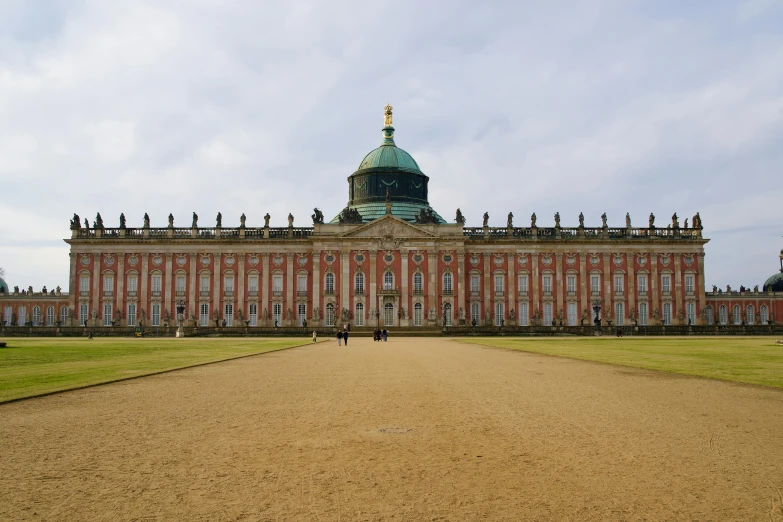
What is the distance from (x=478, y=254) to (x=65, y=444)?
65235 millimetres

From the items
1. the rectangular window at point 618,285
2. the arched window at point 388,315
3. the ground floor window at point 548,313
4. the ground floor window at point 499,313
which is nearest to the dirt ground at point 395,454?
the arched window at point 388,315

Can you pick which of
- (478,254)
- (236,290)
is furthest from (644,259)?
(236,290)

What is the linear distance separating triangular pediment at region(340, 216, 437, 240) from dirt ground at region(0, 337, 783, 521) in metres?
54.8

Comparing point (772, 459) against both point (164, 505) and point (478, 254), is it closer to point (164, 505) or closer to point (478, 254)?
point (164, 505)

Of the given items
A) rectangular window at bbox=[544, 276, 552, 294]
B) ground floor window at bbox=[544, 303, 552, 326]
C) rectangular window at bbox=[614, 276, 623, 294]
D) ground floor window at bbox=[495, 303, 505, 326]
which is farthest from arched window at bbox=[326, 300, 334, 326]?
rectangular window at bbox=[614, 276, 623, 294]

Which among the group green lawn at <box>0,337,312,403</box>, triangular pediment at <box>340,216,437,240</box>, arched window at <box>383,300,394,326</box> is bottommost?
green lawn at <box>0,337,312,403</box>

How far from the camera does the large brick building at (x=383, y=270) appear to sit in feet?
236

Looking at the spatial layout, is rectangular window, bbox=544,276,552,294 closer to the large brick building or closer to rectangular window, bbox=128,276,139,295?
the large brick building

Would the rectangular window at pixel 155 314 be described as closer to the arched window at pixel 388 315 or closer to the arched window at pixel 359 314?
the arched window at pixel 359 314

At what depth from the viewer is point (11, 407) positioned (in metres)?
13.5

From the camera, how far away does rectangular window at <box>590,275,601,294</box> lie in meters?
73.6

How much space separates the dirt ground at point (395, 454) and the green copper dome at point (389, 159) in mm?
64213

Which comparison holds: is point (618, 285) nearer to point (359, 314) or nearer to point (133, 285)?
point (359, 314)

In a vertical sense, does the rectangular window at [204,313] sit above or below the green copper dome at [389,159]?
below
